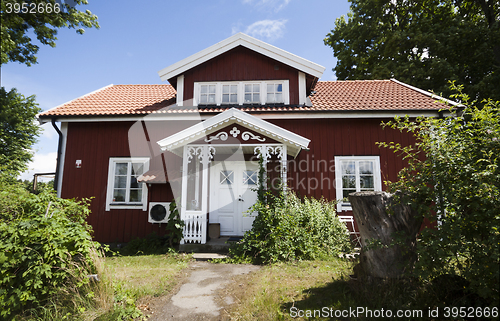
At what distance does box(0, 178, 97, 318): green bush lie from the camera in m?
3.34

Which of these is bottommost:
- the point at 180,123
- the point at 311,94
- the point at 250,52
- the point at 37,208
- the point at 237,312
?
the point at 237,312

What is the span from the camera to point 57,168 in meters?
8.58

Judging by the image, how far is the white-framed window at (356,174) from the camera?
815 cm

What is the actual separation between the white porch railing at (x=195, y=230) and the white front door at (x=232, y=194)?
4.79 ft

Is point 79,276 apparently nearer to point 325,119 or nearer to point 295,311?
point 295,311

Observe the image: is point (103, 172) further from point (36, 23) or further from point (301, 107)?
point (36, 23)

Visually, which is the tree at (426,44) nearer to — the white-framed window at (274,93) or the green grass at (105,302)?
the white-framed window at (274,93)

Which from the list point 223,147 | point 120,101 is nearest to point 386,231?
point 223,147

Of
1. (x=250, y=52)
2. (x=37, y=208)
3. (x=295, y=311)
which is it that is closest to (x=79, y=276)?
(x=37, y=208)

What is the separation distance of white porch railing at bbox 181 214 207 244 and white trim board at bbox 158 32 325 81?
5.14 m

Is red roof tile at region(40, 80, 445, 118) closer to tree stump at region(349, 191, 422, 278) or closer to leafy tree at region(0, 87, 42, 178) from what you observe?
tree stump at region(349, 191, 422, 278)

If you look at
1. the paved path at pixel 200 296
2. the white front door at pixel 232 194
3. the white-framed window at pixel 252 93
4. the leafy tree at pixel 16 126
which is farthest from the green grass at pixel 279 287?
the leafy tree at pixel 16 126

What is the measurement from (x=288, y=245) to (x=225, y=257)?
153cm

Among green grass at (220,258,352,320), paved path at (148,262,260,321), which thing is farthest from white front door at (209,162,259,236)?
green grass at (220,258,352,320)
